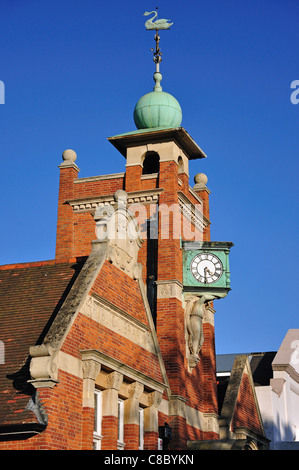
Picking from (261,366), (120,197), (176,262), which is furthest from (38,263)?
(261,366)

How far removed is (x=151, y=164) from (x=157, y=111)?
2.31 meters

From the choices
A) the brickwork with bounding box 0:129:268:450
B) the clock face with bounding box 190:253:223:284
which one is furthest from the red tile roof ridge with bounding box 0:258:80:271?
the clock face with bounding box 190:253:223:284

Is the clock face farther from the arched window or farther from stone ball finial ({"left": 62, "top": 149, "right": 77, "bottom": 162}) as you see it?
stone ball finial ({"left": 62, "top": 149, "right": 77, "bottom": 162})

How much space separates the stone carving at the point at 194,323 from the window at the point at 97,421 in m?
7.13

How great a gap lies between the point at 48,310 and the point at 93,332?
1447 millimetres

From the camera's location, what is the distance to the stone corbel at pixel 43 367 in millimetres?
15883

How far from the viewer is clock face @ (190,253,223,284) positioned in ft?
81.9

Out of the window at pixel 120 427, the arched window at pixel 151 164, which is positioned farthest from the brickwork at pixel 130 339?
the arched window at pixel 151 164

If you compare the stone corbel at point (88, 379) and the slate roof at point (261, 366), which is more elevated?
the slate roof at point (261, 366)

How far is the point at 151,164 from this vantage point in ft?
94.0

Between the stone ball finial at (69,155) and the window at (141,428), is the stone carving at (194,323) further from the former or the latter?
the stone ball finial at (69,155)

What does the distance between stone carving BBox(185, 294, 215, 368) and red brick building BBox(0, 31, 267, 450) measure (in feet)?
0.12
